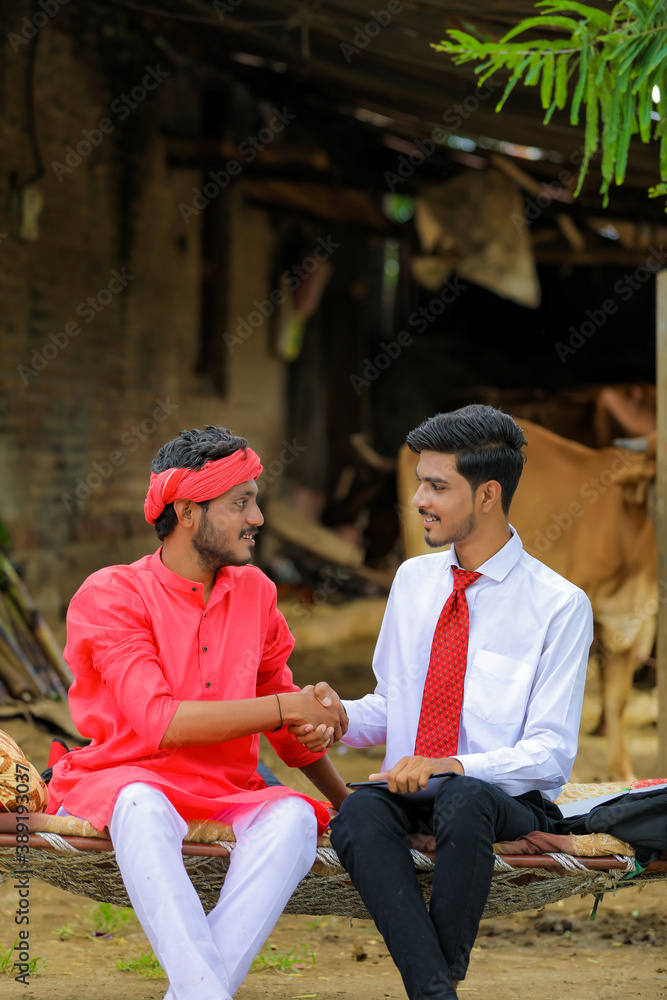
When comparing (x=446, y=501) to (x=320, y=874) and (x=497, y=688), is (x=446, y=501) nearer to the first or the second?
(x=497, y=688)

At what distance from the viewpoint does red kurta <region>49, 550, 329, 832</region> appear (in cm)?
246

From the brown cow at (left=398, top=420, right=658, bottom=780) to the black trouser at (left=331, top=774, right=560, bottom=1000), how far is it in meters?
2.83

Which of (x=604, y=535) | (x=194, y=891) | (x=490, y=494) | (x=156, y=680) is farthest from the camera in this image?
(x=604, y=535)

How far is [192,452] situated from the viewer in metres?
2.64

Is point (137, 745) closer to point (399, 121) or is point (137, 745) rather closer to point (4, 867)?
point (4, 867)

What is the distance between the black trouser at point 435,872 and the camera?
87.9 inches

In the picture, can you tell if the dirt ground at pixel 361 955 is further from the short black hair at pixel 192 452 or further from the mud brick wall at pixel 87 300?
the mud brick wall at pixel 87 300

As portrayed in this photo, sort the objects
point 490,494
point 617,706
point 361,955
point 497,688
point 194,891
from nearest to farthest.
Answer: point 194,891, point 497,688, point 490,494, point 361,955, point 617,706

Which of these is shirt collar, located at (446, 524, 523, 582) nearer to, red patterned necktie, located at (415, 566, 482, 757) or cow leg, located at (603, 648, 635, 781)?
red patterned necktie, located at (415, 566, 482, 757)

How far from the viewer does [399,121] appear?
744 centimetres

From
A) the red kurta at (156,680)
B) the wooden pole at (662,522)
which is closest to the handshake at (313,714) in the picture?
the red kurta at (156,680)

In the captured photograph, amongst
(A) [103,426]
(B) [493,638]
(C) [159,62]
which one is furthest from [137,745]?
(C) [159,62]

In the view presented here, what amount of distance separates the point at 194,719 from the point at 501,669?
760 mm

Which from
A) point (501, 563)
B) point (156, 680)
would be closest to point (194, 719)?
point (156, 680)
